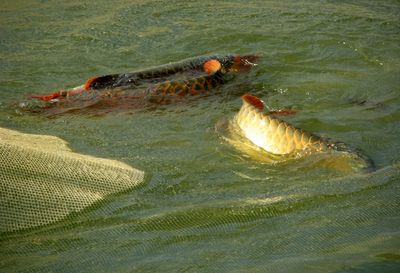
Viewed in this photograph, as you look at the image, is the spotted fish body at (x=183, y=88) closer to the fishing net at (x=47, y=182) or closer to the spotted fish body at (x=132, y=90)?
the spotted fish body at (x=132, y=90)

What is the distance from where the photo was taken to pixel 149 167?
155 inches

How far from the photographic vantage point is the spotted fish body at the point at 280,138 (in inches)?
→ 152

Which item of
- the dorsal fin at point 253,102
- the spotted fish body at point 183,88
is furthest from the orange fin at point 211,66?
the dorsal fin at point 253,102

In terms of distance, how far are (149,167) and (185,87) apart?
1.73 metres

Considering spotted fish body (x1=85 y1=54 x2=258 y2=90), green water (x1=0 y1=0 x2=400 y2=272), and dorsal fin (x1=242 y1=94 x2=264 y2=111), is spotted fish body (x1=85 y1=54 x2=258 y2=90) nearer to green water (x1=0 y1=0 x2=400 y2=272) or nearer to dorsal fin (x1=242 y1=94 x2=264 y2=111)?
green water (x1=0 y1=0 x2=400 y2=272)

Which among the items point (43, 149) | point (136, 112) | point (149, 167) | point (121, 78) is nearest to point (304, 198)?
point (149, 167)

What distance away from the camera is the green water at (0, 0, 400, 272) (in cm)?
271

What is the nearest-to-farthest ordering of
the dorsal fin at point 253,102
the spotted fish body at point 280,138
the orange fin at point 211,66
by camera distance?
1. the spotted fish body at point 280,138
2. the dorsal fin at point 253,102
3. the orange fin at point 211,66

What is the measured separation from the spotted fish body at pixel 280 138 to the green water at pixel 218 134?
0.45 ft

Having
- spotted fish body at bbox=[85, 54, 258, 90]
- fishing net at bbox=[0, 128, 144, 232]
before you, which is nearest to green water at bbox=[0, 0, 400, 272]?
fishing net at bbox=[0, 128, 144, 232]

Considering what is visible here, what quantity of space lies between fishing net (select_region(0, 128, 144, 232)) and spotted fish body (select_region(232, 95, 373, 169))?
1.02 m

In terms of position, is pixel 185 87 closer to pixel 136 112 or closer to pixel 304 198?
pixel 136 112

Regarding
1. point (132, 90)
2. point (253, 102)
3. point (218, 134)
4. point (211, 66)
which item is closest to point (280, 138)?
point (253, 102)

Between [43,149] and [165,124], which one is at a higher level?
[43,149]
